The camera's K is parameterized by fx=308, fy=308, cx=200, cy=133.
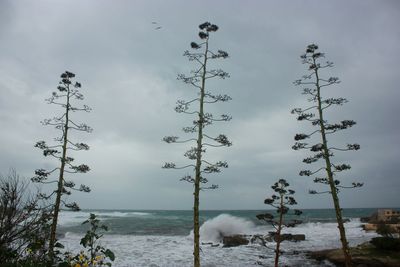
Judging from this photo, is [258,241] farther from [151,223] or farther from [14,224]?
[151,223]

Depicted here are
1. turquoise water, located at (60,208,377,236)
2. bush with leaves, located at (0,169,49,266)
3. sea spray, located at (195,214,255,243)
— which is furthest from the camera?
turquoise water, located at (60,208,377,236)

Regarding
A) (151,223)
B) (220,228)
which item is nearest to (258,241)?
(220,228)

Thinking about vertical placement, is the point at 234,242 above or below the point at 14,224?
below

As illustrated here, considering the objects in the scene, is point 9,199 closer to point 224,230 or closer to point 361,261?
point 361,261

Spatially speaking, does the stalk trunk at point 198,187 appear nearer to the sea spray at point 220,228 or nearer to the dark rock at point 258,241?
the dark rock at point 258,241

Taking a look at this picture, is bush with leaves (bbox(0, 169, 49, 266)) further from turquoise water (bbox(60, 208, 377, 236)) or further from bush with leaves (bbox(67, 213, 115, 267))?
turquoise water (bbox(60, 208, 377, 236))

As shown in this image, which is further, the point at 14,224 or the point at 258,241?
the point at 258,241

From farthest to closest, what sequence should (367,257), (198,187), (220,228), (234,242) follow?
1. (220,228)
2. (234,242)
3. (367,257)
4. (198,187)

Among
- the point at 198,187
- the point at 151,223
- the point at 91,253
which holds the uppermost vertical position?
the point at 198,187

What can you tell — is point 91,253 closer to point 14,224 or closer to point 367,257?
point 14,224

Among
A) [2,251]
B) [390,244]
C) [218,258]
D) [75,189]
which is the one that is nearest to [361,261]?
[390,244]

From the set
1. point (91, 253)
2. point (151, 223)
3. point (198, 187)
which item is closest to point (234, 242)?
point (198, 187)

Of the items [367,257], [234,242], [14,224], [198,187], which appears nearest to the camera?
[14,224]

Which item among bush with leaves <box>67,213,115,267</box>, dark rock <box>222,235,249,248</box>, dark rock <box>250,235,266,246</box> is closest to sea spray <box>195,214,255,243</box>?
dark rock <box>250,235,266,246</box>
